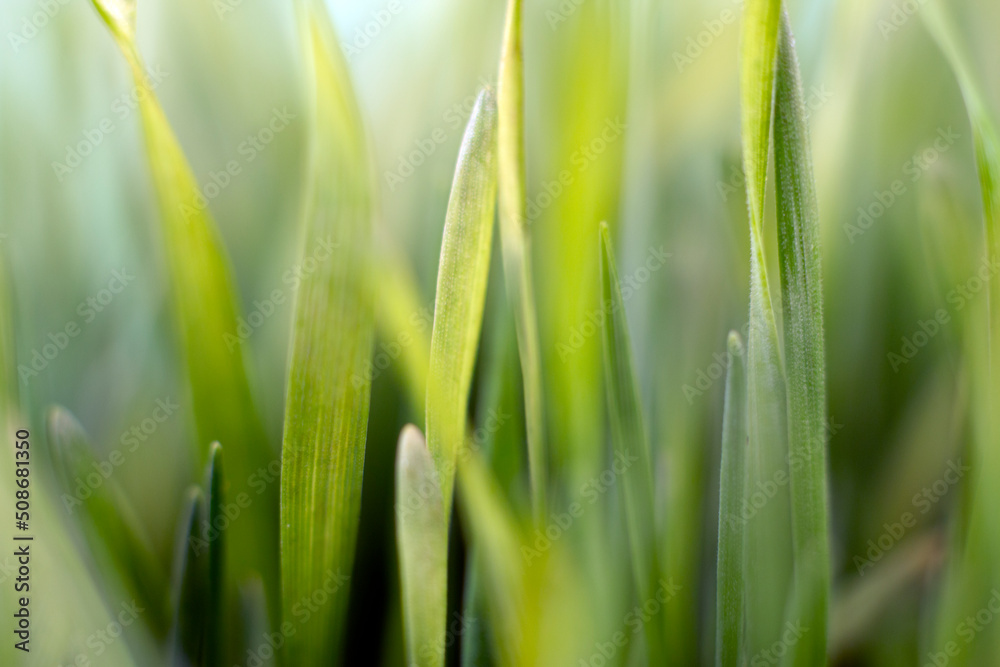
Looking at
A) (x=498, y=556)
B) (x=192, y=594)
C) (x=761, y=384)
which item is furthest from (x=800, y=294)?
(x=192, y=594)

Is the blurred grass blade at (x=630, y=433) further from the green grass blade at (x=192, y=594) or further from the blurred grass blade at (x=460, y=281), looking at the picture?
the green grass blade at (x=192, y=594)

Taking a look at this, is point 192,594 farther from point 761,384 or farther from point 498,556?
point 761,384

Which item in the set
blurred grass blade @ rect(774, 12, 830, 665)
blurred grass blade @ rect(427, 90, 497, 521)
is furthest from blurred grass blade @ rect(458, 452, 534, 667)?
blurred grass blade @ rect(774, 12, 830, 665)

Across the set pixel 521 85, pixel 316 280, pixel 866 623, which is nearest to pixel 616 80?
pixel 521 85

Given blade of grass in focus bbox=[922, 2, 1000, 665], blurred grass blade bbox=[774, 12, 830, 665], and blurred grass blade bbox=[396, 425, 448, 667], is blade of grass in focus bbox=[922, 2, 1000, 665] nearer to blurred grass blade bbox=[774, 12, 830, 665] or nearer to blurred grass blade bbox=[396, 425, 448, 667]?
blurred grass blade bbox=[774, 12, 830, 665]

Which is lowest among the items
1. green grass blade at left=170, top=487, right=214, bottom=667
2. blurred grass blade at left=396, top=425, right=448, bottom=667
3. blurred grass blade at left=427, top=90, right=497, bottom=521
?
green grass blade at left=170, top=487, right=214, bottom=667

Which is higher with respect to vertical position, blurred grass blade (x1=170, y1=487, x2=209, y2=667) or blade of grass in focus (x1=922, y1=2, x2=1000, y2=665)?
blade of grass in focus (x1=922, y1=2, x2=1000, y2=665)
